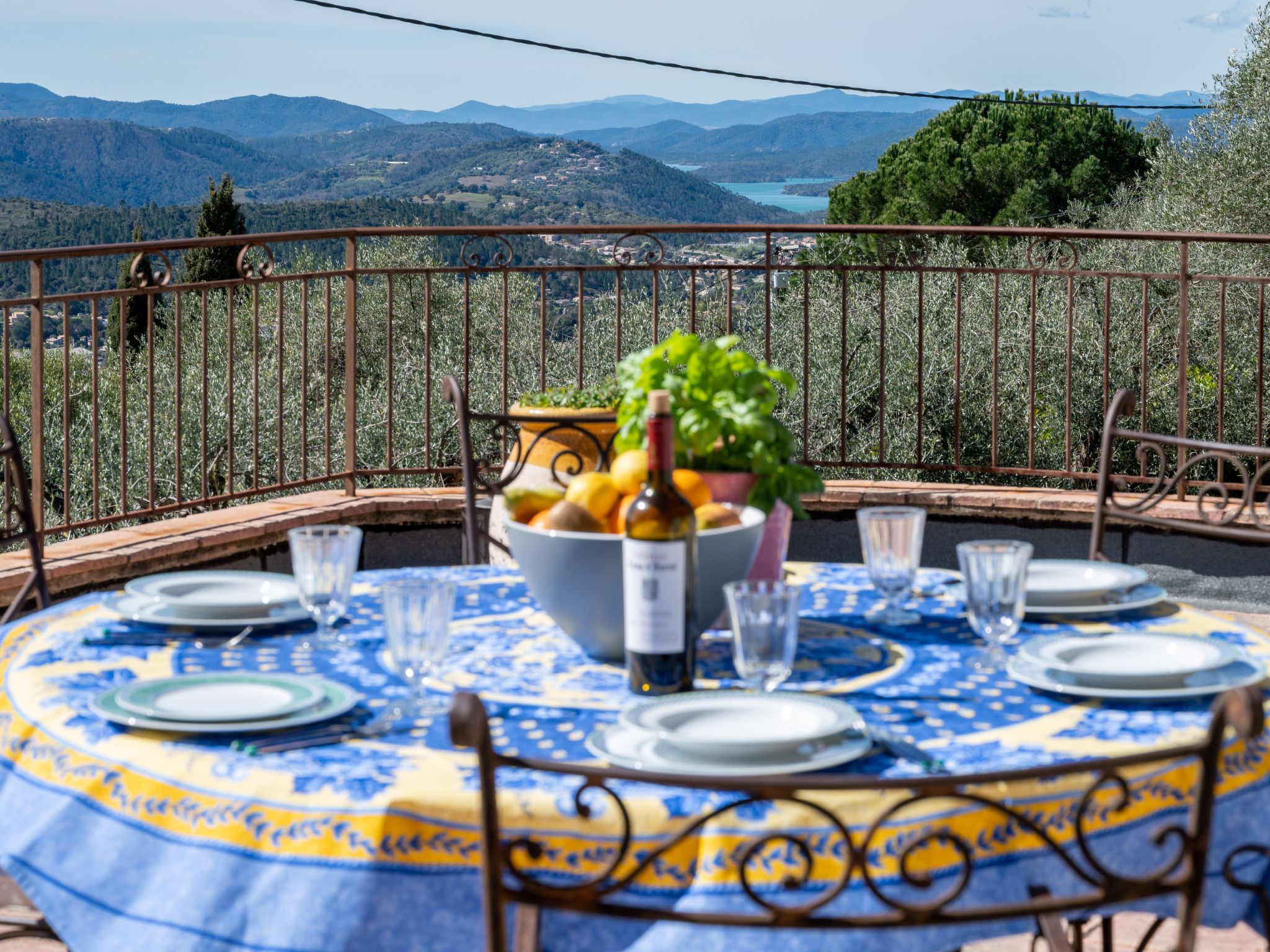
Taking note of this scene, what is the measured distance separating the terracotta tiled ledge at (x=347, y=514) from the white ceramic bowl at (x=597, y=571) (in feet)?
9.55

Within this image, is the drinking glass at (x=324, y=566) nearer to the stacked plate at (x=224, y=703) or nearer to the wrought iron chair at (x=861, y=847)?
the stacked plate at (x=224, y=703)

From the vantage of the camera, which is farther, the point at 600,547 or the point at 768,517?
the point at 768,517

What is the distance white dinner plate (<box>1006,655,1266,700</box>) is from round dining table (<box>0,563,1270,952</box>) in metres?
0.01

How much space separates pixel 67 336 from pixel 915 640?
3442 millimetres

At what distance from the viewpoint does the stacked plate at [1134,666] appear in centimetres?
157

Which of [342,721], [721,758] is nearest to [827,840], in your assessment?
[721,758]

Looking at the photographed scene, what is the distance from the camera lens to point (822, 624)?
1.97 meters

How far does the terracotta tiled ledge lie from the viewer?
173 inches

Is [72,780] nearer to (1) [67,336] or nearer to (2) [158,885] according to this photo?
(2) [158,885]

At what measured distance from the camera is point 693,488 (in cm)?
174

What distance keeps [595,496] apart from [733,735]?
0.42m

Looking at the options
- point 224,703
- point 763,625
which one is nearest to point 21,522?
point 224,703

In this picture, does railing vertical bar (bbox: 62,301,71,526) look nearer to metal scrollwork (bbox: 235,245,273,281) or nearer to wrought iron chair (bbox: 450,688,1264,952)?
metal scrollwork (bbox: 235,245,273,281)

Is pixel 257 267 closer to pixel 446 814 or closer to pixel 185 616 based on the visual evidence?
pixel 185 616
